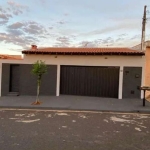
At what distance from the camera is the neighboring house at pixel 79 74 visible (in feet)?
40.9

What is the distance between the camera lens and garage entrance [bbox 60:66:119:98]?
504 inches

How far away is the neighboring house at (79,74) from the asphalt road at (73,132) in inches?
193

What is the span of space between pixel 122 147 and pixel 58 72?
910cm

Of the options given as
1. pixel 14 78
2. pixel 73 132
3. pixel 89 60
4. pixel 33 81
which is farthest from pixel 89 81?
pixel 73 132

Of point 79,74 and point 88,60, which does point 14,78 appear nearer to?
point 79,74

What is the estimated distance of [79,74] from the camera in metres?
13.2

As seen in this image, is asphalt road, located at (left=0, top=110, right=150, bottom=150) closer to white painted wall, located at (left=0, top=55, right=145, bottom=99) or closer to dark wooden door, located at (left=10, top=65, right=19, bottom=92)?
white painted wall, located at (left=0, top=55, right=145, bottom=99)

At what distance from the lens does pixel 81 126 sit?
635 cm

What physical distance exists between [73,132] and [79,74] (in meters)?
7.74

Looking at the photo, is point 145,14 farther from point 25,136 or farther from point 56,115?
point 25,136

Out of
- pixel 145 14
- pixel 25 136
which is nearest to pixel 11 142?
pixel 25 136

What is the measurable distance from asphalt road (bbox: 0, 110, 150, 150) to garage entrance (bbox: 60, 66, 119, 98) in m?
4.89

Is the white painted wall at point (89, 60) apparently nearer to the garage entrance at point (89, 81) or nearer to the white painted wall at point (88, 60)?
the white painted wall at point (88, 60)

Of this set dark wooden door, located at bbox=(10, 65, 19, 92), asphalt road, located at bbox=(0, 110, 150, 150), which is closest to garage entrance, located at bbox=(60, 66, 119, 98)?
dark wooden door, located at bbox=(10, 65, 19, 92)
